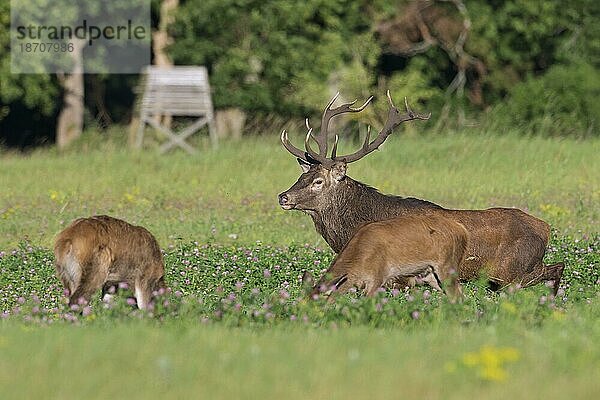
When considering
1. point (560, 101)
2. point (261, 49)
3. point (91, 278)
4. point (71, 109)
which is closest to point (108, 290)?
point (91, 278)

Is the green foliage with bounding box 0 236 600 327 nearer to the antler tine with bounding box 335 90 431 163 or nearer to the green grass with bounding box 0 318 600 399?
the green grass with bounding box 0 318 600 399

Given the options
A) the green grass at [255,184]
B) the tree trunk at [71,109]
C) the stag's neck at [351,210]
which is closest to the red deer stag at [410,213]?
the stag's neck at [351,210]

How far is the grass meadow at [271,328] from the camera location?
21.3 ft

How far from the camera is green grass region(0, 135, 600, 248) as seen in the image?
17.0 meters

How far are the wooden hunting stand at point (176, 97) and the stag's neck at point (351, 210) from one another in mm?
18123

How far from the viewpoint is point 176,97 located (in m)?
30.8

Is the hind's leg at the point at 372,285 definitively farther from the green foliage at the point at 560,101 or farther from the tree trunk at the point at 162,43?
the tree trunk at the point at 162,43

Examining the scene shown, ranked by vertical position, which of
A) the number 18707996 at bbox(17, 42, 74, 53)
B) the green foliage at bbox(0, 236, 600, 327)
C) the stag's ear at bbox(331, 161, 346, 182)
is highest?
the stag's ear at bbox(331, 161, 346, 182)

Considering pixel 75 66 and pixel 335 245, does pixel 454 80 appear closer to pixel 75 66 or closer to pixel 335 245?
pixel 75 66

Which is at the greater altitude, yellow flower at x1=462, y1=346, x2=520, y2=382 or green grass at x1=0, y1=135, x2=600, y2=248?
yellow flower at x1=462, y1=346, x2=520, y2=382

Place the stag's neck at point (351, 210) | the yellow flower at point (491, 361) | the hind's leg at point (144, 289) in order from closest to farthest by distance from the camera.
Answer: the yellow flower at point (491, 361) < the hind's leg at point (144, 289) < the stag's neck at point (351, 210)

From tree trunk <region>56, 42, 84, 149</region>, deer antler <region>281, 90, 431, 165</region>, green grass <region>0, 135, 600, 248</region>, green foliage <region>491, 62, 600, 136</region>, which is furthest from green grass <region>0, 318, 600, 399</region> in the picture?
tree trunk <region>56, 42, 84, 149</region>

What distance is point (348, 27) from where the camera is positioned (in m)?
35.6

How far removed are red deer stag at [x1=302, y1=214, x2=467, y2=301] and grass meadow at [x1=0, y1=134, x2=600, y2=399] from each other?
0.17 metres
